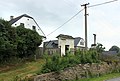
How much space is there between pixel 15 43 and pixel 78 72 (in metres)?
9.86

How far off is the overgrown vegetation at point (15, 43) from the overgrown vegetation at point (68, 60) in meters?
8.09

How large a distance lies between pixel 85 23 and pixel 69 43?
14394 mm

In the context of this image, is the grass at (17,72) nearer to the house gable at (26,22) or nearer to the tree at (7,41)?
the tree at (7,41)

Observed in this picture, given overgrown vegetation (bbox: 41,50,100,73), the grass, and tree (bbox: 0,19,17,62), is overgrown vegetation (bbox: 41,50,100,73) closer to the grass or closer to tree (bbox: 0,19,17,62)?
the grass

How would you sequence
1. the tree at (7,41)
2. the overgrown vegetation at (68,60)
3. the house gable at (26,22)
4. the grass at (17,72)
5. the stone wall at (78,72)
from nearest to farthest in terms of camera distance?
the stone wall at (78,72), the overgrown vegetation at (68,60), the grass at (17,72), the tree at (7,41), the house gable at (26,22)

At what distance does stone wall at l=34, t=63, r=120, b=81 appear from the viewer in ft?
66.1

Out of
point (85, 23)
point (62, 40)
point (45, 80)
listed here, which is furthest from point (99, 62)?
point (62, 40)

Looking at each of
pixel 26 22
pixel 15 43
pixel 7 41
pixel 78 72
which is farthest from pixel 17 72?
pixel 26 22

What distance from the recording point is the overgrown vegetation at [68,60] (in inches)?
830

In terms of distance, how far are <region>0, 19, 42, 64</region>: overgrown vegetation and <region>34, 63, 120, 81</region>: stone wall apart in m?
8.84

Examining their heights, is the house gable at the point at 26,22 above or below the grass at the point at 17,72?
above

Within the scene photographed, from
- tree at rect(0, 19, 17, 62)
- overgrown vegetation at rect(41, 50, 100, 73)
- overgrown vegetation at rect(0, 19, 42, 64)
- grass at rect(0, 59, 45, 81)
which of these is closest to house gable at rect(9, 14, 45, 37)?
overgrown vegetation at rect(0, 19, 42, 64)

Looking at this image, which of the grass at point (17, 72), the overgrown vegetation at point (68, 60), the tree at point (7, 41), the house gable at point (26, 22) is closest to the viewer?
the overgrown vegetation at point (68, 60)

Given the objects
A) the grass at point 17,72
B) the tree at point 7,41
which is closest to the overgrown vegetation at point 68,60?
the grass at point 17,72
